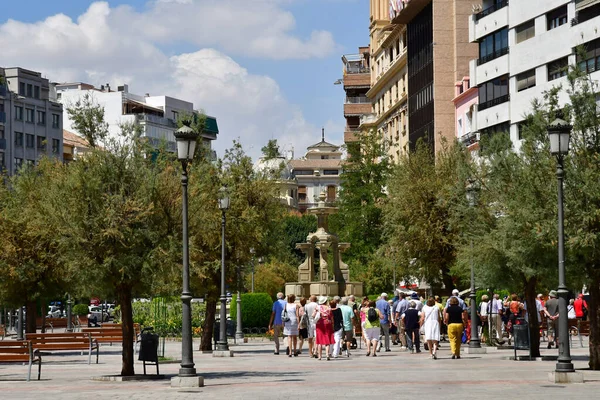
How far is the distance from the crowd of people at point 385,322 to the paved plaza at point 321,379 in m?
0.63

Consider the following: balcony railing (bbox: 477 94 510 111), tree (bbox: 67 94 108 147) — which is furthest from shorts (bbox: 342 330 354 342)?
balcony railing (bbox: 477 94 510 111)

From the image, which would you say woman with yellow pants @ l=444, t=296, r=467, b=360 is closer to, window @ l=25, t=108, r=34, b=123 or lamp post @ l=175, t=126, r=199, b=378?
lamp post @ l=175, t=126, r=199, b=378

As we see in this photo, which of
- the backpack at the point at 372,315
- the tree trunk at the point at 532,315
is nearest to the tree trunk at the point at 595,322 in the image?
the tree trunk at the point at 532,315

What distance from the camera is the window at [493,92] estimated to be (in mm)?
69812

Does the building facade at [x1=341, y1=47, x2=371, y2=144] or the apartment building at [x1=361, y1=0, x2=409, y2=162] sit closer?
the apartment building at [x1=361, y1=0, x2=409, y2=162]

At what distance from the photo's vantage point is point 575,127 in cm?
2564

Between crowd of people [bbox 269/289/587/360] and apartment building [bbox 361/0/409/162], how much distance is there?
53175 mm

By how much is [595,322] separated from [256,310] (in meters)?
30.6

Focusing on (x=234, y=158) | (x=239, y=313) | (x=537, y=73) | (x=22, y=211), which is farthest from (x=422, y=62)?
(x=22, y=211)

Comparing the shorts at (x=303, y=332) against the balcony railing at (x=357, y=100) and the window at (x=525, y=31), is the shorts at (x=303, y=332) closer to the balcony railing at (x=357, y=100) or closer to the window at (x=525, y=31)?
the window at (x=525, y=31)

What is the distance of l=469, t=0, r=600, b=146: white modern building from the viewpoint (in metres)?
59.7

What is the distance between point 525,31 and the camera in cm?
6662

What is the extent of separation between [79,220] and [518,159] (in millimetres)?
9377

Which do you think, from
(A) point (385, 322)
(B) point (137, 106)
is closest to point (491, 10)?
(A) point (385, 322)
